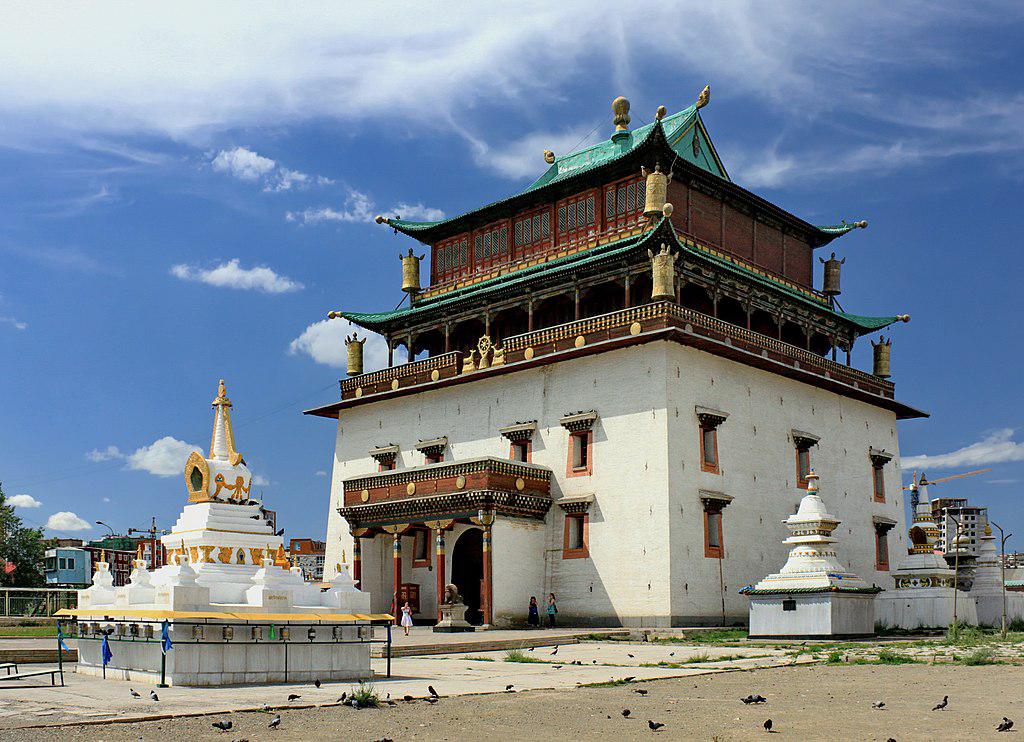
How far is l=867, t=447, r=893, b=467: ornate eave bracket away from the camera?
44.4 m

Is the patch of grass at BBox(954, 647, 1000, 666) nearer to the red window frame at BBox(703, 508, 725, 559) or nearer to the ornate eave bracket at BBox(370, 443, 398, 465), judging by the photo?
the red window frame at BBox(703, 508, 725, 559)

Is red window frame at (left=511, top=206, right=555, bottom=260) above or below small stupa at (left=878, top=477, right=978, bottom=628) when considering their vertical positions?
above

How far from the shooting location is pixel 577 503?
120 ft

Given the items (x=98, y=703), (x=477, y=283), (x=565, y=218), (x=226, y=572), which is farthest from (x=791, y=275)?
(x=98, y=703)

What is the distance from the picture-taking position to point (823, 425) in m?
42.1

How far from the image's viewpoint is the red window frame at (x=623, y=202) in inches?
1597

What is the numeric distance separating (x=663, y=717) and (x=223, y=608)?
692cm

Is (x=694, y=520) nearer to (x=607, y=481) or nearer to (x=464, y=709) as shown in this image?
(x=607, y=481)

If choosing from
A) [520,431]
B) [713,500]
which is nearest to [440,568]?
[520,431]

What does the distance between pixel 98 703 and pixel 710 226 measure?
3359 centimetres

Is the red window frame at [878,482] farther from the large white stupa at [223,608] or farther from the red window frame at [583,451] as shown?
the large white stupa at [223,608]

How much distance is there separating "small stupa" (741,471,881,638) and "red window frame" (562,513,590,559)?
782 centimetres

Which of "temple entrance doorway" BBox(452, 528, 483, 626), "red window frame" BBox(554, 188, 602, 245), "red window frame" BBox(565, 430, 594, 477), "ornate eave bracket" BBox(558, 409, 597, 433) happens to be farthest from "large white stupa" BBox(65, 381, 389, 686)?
"red window frame" BBox(554, 188, 602, 245)

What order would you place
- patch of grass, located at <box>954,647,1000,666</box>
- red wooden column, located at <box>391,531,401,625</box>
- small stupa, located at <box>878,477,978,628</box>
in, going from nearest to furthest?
1. patch of grass, located at <box>954,647,1000,666</box>
2. small stupa, located at <box>878,477,978,628</box>
3. red wooden column, located at <box>391,531,401,625</box>
